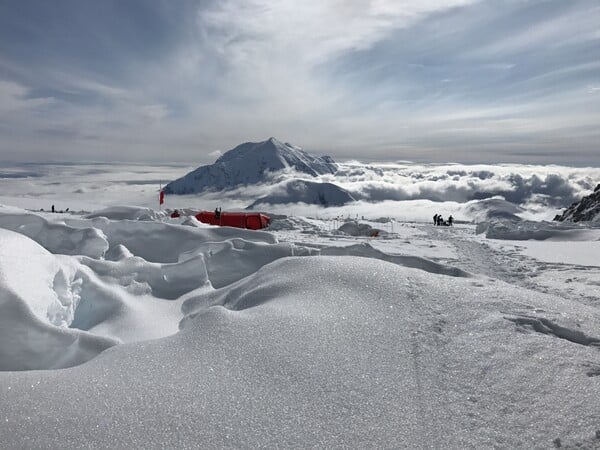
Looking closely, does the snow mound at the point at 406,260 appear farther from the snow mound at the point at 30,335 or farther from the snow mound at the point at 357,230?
the snow mound at the point at 357,230

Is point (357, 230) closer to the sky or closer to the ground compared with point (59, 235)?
closer to the ground

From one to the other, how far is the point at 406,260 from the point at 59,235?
942cm

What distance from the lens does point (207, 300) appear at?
648 cm

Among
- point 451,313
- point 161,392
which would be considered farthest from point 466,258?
point 161,392

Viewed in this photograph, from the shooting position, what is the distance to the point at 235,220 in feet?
74.2

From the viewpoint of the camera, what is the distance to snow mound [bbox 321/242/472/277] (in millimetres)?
7915

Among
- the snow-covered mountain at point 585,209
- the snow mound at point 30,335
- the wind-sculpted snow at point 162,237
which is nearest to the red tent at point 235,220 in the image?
the wind-sculpted snow at point 162,237

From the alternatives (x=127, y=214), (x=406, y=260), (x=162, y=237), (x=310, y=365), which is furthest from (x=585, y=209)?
(x=310, y=365)

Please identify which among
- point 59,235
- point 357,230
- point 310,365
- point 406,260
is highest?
point 59,235

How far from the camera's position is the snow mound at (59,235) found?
9.61 metres

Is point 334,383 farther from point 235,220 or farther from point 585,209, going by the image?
point 585,209

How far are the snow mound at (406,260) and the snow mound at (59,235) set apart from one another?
5797mm

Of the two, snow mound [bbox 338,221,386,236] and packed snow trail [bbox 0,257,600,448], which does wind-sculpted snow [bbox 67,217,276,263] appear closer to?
packed snow trail [bbox 0,257,600,448]

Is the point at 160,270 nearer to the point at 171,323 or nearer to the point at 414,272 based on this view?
the point at 171,323
